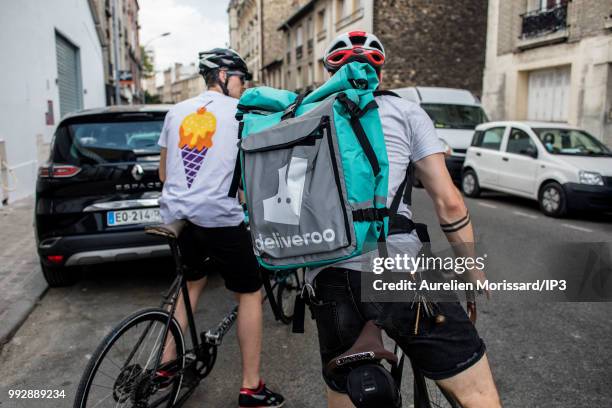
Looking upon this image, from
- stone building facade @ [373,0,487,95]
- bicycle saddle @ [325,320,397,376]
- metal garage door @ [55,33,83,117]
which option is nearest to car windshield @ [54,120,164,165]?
bicycle saddle @ [325,320,397,376]

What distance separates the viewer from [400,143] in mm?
1771

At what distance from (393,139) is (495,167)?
9.90 m

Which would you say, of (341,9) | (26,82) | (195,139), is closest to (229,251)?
(195,139)

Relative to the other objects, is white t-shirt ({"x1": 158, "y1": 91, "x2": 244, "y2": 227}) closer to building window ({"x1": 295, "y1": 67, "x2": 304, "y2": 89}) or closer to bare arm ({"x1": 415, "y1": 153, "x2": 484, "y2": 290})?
bare arm ({"x1": 415, "y1": 153, "x2": 484, "y2": 290})

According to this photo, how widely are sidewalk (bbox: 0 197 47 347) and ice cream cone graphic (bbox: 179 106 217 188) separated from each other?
2243 mm

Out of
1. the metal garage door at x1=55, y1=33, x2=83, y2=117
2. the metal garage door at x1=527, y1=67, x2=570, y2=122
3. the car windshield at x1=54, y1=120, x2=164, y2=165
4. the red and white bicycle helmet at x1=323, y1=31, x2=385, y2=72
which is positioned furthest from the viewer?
the metal garage door at x1=527, y1=67, x2=570, y2=122

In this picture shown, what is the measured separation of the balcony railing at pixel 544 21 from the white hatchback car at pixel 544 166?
7.49m

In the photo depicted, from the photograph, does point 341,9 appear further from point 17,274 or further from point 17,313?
point 17,313

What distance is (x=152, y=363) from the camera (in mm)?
2652

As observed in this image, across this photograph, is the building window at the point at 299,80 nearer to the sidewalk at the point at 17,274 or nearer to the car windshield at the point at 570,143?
the car windshield at the point at 570,143

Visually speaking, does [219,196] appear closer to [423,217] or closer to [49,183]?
[49,183]

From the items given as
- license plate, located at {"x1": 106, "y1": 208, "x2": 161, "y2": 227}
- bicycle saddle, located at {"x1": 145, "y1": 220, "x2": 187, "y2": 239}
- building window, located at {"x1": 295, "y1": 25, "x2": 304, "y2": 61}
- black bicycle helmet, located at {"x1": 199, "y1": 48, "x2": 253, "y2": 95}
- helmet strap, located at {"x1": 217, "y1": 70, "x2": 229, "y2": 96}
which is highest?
building window, located at {"x1": 295, "y1": 25, "x2": 304, "y2": 61}

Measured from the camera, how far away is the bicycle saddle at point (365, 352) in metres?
1.63

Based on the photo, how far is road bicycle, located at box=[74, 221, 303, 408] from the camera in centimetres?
236
